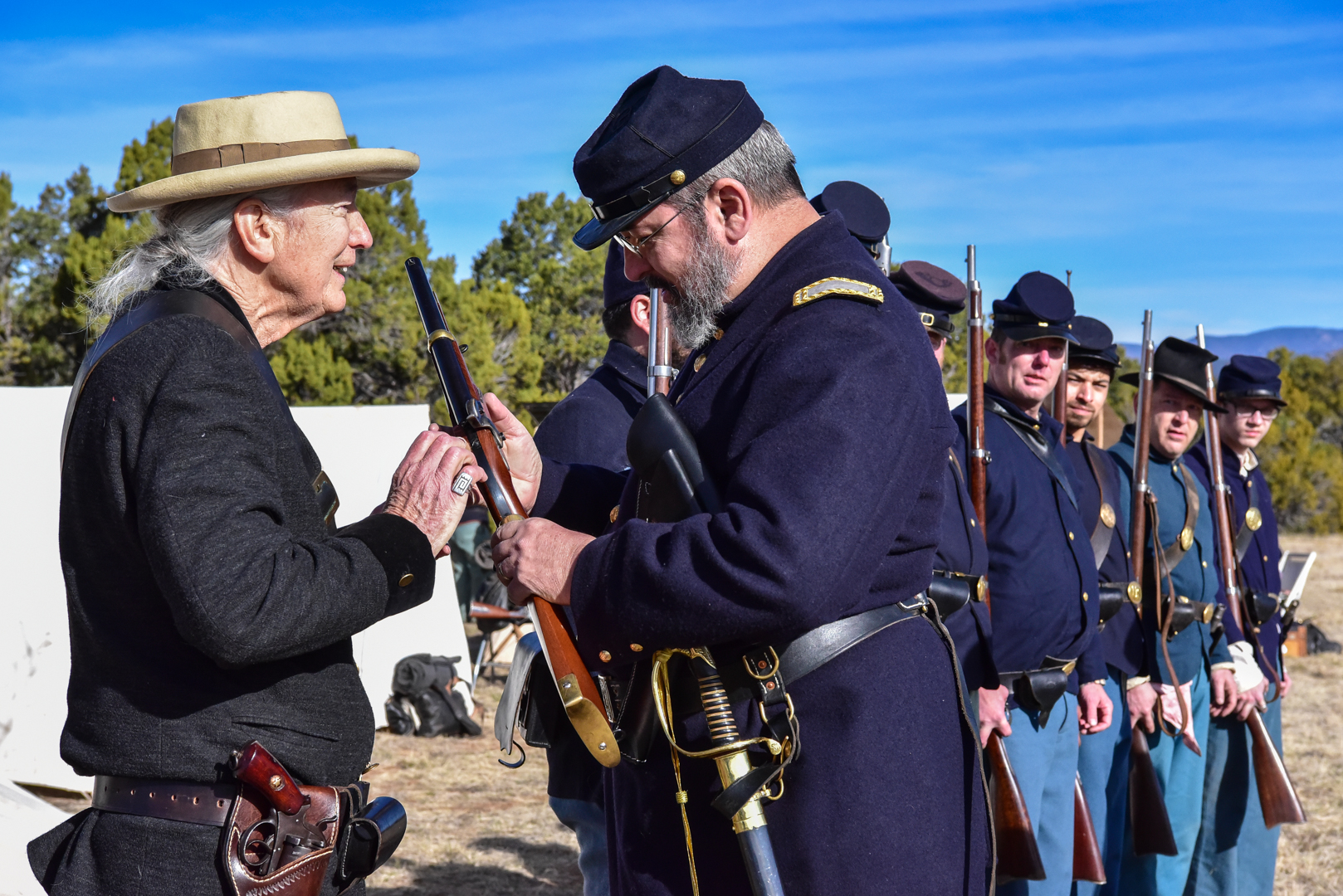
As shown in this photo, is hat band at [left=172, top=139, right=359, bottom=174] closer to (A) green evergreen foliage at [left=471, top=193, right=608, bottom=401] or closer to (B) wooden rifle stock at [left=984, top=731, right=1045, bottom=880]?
(B) wooden rifle stock at [left=984, top=731, right=1045, bottom=880]

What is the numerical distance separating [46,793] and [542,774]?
2996 mm

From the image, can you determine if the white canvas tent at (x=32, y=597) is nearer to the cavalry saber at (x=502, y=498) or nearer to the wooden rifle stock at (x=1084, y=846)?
the wooden rifle stock at (x=1084, y=846)

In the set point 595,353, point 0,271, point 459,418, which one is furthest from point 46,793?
point 595,353

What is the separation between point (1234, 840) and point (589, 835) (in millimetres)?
3382

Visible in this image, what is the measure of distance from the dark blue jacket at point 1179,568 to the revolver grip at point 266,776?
4.21m

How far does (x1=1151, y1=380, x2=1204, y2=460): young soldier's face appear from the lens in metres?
5.84

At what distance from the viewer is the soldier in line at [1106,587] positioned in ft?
16.0

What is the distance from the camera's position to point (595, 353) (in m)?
23.4

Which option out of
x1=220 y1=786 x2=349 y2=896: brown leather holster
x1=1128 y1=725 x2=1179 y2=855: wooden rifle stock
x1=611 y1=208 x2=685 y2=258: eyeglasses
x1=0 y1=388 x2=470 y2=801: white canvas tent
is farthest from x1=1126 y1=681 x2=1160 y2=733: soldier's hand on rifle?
x1=0 y1=388 x2=470 y2=801: white canvas tent

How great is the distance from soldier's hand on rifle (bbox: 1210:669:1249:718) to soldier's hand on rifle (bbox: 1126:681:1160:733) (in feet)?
1.63

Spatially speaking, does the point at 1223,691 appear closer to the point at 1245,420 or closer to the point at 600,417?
the point at 1245,420

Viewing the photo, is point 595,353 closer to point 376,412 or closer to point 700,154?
point 376,412

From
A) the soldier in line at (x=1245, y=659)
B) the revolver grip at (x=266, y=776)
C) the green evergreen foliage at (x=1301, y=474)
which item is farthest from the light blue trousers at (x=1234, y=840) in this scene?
the green evergreen foliage at (x=1301, y=474)

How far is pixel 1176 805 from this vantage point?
213 inches
